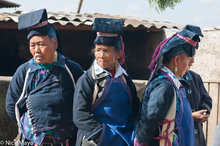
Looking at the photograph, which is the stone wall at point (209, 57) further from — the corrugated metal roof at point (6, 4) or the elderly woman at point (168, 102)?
the corrugated metal roof at point (6, 4)

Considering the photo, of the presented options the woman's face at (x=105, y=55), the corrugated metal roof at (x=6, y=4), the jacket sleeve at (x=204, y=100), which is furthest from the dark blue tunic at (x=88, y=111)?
the corrugated metal roof at (x=6, y=4)

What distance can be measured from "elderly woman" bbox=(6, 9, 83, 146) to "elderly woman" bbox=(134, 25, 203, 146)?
75 cm

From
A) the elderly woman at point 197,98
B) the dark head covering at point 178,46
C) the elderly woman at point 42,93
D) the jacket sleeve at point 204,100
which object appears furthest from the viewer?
the jacket sleeve at point 204,100

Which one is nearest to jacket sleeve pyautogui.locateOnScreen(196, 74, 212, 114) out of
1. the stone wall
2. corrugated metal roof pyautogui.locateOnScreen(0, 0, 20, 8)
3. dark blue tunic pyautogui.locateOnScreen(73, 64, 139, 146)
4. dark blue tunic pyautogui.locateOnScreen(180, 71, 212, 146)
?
dark blue tunic pyautogui.locateOnScreen(180, 71, 212, 146)

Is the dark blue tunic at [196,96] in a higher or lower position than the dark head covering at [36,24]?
lower

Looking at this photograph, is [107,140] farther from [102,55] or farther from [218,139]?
[218,139]

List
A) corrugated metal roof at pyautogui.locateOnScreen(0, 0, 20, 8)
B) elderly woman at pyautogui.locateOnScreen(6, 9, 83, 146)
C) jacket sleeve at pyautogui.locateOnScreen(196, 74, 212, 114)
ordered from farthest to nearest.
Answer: corrugated metal roof at pyautogui.locateOnScreen(0, 0, 20, 8) < jacket sleeve at pyautogui.locateOnScreen(196, 74, 212, 114) < elderly woman at pyautogui.locateOnScreen(6, 9, 83, 146)

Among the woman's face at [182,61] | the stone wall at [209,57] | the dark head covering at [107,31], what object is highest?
the dark head covering at [107,31]

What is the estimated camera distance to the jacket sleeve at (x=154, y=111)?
85.5 inches

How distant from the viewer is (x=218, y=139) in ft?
4.85

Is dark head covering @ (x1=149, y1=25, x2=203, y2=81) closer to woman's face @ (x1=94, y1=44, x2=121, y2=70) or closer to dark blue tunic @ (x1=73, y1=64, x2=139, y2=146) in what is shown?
woman's face @ (x1=94, y1=44, x2=121, y2=70)

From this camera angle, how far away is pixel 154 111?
217 cm

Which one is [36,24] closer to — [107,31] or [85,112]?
[107,31]

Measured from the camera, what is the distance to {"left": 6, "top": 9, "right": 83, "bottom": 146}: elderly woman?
2.59 metres
